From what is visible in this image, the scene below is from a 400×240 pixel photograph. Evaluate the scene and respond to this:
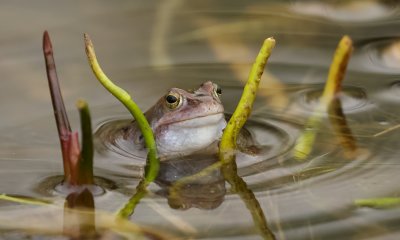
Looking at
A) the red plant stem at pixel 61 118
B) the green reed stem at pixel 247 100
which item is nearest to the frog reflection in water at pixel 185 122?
the green reed stem at pixel 247 100

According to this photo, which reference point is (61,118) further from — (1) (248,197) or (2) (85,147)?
(1) (248,197)

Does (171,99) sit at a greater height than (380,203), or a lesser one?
greater

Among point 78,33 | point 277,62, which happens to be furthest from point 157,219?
point 78,33

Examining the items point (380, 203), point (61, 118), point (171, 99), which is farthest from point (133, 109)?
point (380, 203)

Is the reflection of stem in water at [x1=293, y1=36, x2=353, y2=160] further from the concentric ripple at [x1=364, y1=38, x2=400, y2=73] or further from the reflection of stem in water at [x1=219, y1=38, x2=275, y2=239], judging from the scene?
the concentric ripple at [x1=364, y1=38, x2=400, y2=73]

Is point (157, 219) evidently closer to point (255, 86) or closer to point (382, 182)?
point (255, 86)

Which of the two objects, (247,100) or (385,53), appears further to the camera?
(385,53)

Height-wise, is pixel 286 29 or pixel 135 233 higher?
pixel 286 29
